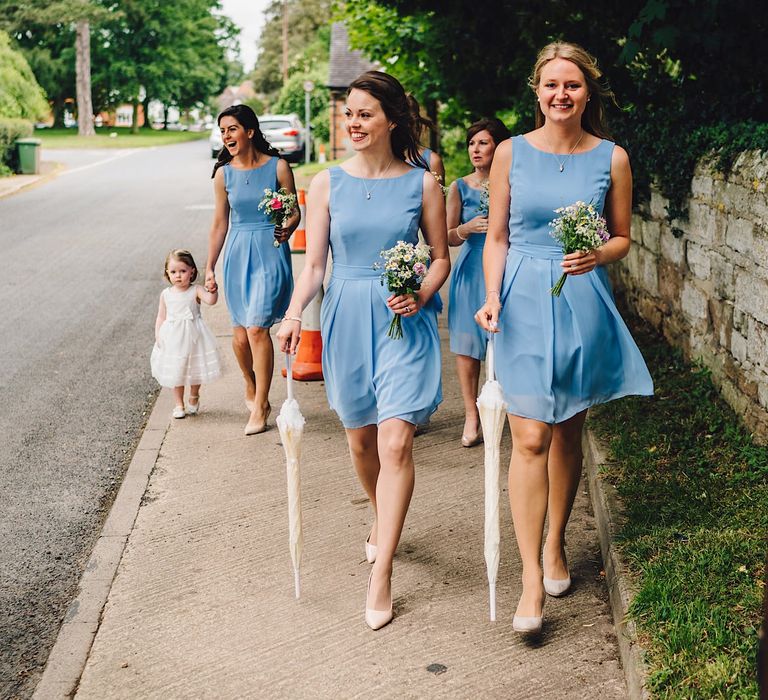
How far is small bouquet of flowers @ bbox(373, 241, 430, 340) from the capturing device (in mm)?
4191

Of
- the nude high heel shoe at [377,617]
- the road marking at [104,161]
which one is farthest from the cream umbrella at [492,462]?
the road marking at [104,161]

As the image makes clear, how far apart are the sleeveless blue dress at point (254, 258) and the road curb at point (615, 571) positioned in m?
2.25

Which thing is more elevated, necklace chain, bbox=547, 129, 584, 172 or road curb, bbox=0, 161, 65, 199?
necklace chain, bbox=547, 129, 584, 172

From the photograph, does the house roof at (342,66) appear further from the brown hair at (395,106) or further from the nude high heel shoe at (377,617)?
the nude high heel shoe at (377,617)

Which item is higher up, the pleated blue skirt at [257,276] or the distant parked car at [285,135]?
the pleated blue skirt at [257,276]

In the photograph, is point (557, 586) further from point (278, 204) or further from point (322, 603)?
point (278, 204)

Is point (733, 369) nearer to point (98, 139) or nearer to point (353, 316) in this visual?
point (353, 316)

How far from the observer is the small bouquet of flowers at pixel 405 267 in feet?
13.8

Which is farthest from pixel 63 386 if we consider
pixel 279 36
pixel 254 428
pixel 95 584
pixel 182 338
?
pixel 279 36

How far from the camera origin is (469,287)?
6.44 meters

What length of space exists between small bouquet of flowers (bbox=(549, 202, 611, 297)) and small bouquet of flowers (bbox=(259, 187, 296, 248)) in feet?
9.56

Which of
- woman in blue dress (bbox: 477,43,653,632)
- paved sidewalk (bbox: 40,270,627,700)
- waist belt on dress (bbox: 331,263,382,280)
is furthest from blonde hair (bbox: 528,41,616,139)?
paved sidewalk (bbox: 40,270,627,700)

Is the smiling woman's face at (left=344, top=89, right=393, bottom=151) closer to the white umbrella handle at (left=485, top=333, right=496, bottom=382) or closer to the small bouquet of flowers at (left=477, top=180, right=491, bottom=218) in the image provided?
the white umbrella handle at (left=485, top=333, right=496, bottom=382)

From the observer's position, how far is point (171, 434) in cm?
698
